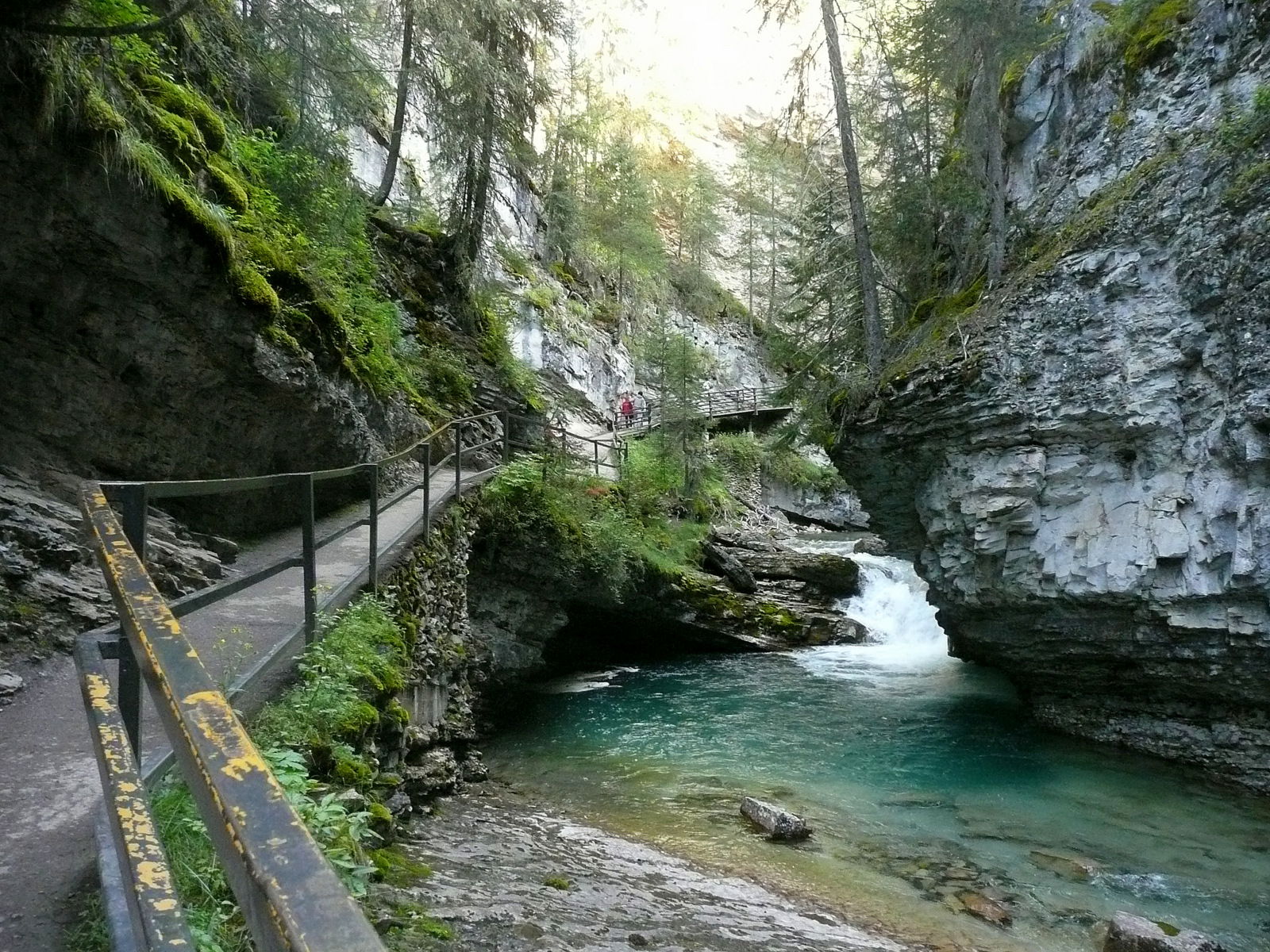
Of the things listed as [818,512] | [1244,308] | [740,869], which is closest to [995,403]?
[1244,308]

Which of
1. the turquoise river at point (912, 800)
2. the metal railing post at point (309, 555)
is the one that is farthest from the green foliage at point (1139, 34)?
the metal railing post at point (309, 555)

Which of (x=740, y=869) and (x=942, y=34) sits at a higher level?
(x=942, y=34)

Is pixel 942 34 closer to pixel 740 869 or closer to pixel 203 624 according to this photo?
pixel 740 869

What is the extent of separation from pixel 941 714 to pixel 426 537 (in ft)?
29.1

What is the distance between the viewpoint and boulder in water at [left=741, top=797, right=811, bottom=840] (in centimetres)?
736

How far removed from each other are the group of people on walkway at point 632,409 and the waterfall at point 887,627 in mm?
9403

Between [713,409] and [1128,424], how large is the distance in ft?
74.3

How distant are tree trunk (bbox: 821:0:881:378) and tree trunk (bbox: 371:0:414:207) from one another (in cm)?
744

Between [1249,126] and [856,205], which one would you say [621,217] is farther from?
[1249,126]

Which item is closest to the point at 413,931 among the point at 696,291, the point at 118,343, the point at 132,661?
Answer: the point at 132,661

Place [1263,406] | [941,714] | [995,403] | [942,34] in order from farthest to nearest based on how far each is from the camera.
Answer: [942,34], [941,714], [995,403], [1263,406]

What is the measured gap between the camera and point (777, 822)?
742cm

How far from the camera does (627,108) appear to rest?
3984 cm

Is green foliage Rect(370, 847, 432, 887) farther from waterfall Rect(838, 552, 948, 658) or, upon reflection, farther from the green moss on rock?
waterfall Rect(838, 552, 948, 658)
